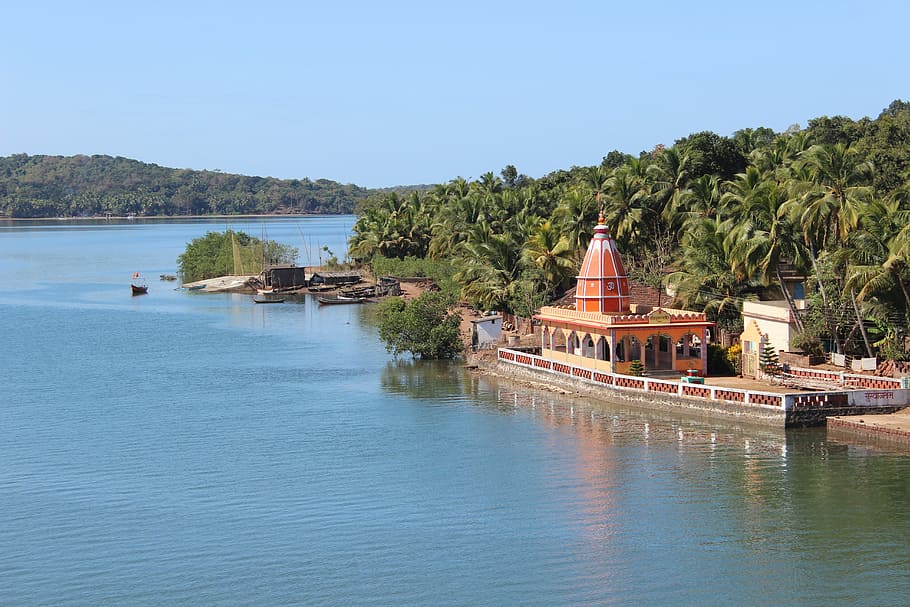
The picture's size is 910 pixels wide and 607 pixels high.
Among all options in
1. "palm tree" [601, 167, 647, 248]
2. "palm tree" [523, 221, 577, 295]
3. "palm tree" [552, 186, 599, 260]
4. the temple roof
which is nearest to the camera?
the temple roof

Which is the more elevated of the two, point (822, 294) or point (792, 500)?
point (822, 294)

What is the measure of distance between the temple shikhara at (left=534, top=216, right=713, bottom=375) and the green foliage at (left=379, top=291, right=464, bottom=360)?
9906 mm

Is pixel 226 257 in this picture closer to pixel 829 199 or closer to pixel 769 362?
pixel 769 362

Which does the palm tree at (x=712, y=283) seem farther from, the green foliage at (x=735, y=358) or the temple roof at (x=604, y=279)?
the temple roof at (x=604, y=279)

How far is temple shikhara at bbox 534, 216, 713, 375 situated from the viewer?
164 ft

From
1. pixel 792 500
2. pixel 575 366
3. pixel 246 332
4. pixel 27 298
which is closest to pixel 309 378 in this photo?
pixel 575 366

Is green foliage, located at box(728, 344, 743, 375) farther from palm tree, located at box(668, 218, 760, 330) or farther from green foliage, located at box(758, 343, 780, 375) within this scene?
palm tree, located at box(668, 218, 760, 330)

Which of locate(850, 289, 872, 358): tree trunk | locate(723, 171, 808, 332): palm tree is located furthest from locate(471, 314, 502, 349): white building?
locate(850, 289, 872, 358): tree trunk

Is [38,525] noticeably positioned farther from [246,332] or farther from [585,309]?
[246,332]

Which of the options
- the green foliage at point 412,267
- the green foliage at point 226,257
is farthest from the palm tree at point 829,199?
the green foliage at point 226,257

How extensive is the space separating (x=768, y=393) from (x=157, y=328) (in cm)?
4863

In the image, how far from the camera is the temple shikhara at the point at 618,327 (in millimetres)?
49969

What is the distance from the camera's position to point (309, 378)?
5712 cm

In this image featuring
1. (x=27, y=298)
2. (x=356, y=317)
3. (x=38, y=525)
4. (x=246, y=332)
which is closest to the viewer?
(x=38, y=525)
